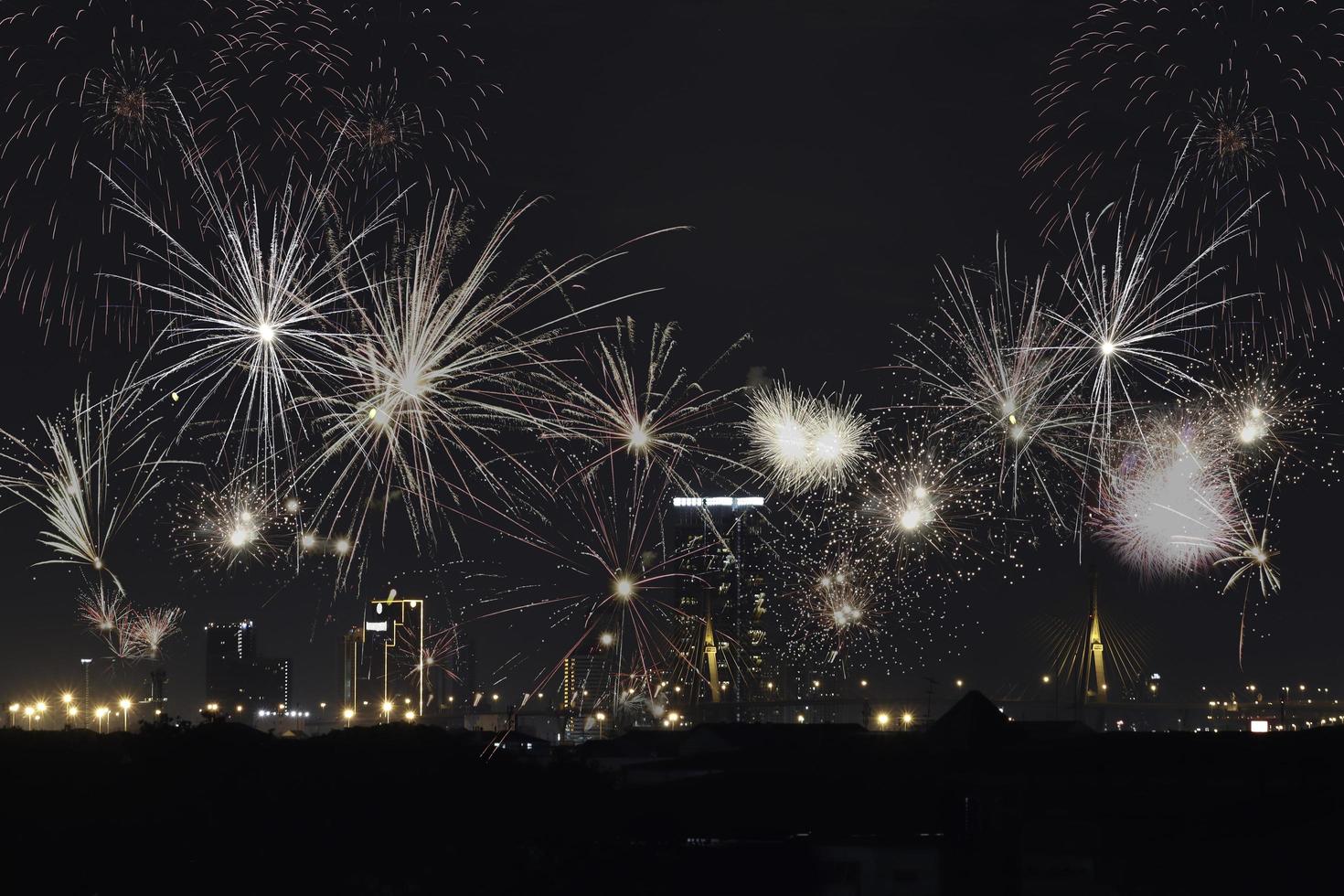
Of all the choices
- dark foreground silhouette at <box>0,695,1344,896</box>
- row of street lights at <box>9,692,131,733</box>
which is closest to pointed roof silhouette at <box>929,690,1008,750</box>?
dark foreground silhouette at <box>0,695,1344,896</box>

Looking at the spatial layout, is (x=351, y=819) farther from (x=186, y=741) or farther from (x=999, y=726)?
(x=999, y=726)

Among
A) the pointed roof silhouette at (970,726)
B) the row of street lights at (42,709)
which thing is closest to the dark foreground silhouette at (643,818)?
the pointed roof silhouette at (970,726)

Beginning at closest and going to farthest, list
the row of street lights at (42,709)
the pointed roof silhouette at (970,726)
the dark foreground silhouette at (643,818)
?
the dark foreground silhouette at (643,818), the pointed roof silhouette at (970,726), the row of street lights at (42,709)

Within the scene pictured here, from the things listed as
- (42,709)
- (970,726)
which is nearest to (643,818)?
(970,726)

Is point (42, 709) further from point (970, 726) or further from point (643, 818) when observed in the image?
point (643, 818)

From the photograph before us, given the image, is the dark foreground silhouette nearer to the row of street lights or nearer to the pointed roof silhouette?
the pointed roof silhouette

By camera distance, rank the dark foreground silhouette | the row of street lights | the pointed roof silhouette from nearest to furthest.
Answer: the dark foreground silhouette < the pointed roof silhouette < the row of street lights

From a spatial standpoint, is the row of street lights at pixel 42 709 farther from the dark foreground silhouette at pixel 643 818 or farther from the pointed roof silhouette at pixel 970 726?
the pointed roof silhouette at pixel 970 726

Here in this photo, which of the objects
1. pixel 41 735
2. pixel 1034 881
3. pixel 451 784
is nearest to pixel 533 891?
pixel 451 784

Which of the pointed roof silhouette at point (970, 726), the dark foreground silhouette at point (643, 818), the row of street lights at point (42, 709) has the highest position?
the row of street lights at point (42, 709)
